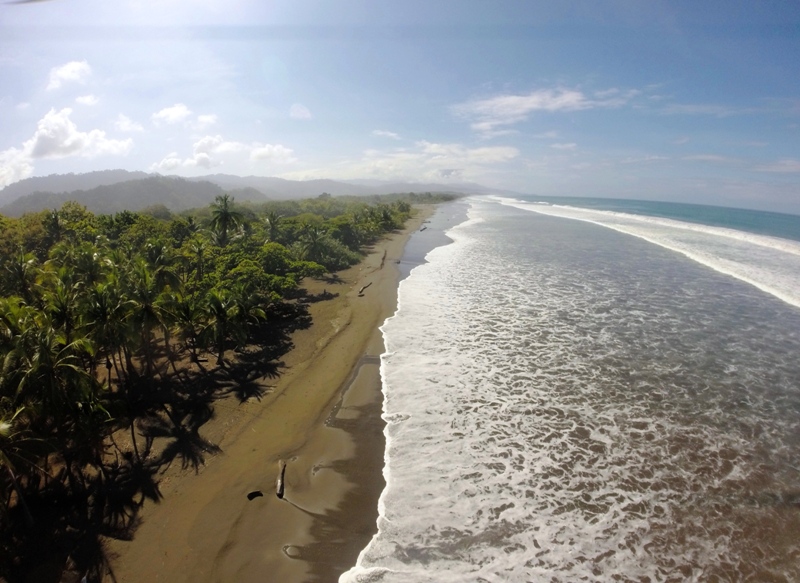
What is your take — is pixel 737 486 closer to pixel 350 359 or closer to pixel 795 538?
pixel 795 538

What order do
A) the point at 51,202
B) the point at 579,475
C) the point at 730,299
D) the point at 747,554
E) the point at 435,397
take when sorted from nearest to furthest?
the point at 747,554 → the point at 579,475 → the point at 435,397 → the point at 730,299 → the point at 51,202

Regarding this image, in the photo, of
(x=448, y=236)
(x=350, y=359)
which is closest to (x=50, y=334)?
(x=350, y=359)

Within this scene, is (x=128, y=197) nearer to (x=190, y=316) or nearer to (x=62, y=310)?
(x=190, y=316)

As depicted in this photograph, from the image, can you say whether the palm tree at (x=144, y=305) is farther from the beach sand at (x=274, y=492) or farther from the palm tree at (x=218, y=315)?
the beach sand at (x=274, y=492)

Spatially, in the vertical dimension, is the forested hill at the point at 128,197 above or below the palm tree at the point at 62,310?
above

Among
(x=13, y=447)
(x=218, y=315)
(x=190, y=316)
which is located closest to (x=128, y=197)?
(x=190, y=316)

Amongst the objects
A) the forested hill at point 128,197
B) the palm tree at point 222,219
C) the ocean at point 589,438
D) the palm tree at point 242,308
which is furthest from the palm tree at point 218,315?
the forested hill at point 128,197

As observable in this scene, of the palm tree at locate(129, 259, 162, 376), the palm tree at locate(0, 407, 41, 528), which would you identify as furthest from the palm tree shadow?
the palm tree at locate(129, 259, 162, 376)

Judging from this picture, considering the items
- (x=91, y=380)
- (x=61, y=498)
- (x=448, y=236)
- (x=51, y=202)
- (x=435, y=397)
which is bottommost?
(x=61, y=498)
